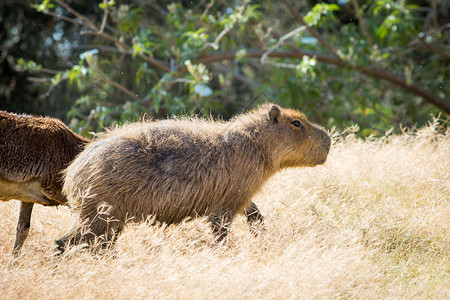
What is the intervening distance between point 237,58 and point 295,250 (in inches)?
197

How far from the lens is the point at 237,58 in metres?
8.37

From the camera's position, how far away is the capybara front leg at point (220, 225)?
421 centimetres

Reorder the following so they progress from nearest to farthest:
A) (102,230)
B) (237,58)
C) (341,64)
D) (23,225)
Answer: (102,230) < (23,225) < (237,58) < (341,64)

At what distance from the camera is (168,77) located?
26.1ft

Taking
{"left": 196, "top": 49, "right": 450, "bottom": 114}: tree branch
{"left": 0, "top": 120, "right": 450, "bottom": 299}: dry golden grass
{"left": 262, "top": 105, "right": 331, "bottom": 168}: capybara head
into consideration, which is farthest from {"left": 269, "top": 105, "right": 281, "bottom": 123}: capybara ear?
{"left": 196, "top": 49, "right": 450, "bottom": 114}: tree branch

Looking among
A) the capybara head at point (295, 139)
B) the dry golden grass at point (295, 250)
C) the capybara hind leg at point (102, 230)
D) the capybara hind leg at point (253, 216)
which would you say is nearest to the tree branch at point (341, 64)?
the dry golden grass at point (295, 250)

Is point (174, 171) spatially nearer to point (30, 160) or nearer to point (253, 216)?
point (253, 216)

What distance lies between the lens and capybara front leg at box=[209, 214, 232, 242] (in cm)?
421

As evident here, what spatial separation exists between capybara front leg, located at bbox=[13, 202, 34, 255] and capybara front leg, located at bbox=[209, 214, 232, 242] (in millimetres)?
1657

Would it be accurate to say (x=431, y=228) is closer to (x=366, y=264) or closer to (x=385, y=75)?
(x=366, y=264)

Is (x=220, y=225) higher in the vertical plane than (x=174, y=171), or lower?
lower

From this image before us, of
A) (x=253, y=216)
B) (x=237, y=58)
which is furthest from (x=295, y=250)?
(x=237, y=58)

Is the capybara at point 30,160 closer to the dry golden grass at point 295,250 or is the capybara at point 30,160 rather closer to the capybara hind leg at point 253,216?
the dry golden grass at point 295,250

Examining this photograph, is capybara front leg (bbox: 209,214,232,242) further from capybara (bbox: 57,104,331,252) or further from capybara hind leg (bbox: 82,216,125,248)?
capybara hind leg (bbox: 82,216,125,248)
